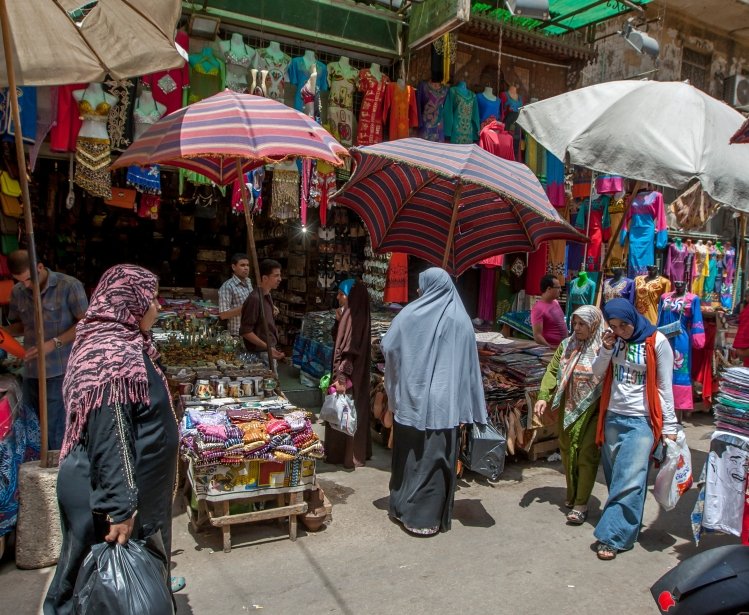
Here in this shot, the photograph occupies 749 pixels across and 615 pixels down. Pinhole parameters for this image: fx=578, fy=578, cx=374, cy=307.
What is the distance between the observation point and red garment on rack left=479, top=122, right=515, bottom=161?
8.02 m

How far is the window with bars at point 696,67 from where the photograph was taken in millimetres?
11195

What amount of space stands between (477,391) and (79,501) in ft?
9.32

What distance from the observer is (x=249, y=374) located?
4922mm

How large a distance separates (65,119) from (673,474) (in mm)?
6625

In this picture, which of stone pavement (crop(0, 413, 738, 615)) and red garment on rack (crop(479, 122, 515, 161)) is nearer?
stone pavement (crop(0, 413, 738, 615))

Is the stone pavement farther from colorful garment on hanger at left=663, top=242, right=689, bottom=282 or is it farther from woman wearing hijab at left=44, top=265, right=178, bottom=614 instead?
colorful garment on hanger at left=663, top=242, right=689, bottom=282

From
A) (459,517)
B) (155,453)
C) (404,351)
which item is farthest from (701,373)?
(155,453)

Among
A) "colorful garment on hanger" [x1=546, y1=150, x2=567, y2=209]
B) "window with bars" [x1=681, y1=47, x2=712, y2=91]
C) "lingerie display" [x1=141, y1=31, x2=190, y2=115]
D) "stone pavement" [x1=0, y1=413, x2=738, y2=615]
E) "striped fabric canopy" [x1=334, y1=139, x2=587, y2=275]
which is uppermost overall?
"window with bars" [x1=681, y1=47, x2=712, y2=91]

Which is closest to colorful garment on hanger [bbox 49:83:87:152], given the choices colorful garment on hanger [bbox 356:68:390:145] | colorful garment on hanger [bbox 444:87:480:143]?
colorful garment on hanger [bbox 356:68:390:145]

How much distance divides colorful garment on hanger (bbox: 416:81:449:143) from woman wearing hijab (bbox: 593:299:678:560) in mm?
4849

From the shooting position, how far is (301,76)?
7527mm

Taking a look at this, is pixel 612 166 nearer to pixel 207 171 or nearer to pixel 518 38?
pixel 207 171

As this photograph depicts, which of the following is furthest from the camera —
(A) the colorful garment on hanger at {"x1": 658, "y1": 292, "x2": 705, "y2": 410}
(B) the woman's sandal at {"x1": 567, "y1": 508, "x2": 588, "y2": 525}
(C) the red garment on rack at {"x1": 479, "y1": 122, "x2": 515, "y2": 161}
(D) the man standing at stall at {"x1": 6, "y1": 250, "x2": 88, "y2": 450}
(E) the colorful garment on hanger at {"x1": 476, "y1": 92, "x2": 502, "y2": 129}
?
(E) the colorful garment on hanger at {"x1": 476, "y1": 92, "x2": 502, "y2": 129}

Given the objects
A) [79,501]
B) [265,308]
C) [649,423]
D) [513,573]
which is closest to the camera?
[79,501]
